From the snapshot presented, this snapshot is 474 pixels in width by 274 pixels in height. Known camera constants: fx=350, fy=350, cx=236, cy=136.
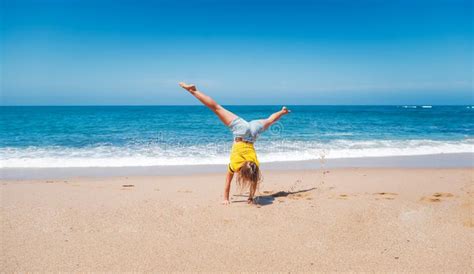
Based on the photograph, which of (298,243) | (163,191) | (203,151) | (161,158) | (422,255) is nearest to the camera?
(422,255)

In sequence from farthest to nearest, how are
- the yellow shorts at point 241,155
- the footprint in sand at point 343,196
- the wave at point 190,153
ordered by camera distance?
1. the wave at point 190,153
2. the footprint in sand at point 343,196
3. the yellow shorts at point 241,155

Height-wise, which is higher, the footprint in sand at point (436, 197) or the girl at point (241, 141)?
the girl at point (241, 141)

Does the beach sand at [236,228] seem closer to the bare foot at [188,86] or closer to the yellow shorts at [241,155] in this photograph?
the yellow shorts at [241,155]

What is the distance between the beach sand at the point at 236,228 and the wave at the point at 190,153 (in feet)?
13.9

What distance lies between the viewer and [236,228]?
482 cm

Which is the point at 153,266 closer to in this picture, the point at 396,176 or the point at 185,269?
the point at 185,269

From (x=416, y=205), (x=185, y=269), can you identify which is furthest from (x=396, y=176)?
(x=185, y=269)

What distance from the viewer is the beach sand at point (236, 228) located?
3.79 meters

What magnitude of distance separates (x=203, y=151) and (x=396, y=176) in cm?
778

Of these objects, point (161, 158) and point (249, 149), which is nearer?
point (249, 149)

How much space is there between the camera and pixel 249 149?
616cm

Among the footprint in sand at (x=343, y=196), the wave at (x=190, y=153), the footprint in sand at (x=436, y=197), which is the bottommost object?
the wave at (x=190, y=153)

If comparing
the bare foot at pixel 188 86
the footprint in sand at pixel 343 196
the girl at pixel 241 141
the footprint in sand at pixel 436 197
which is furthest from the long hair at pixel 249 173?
the footprint in sand at pixel 436 197

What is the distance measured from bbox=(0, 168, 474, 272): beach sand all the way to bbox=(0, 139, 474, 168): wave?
13.9 feet
